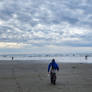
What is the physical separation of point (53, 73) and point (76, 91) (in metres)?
3.19

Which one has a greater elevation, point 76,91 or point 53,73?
point 53,73

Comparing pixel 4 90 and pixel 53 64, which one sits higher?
pixel 53 64

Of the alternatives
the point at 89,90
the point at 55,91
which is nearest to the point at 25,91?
the point at 55,91

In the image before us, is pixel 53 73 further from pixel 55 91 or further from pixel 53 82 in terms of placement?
pixel 55 91

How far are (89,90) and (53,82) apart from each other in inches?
122

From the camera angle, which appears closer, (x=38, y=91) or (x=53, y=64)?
(x=38, y=91)

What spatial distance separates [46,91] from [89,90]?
2718mm

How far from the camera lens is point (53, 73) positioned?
14.7m

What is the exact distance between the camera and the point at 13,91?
11.9 m

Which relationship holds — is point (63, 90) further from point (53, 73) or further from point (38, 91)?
point (53, 73)

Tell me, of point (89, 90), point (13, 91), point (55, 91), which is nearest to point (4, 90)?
point (13, 91)

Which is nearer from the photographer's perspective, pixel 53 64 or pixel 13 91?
pixel 13 91

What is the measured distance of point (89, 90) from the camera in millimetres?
12312

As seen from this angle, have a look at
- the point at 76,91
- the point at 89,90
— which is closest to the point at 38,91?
the point at 76,91
